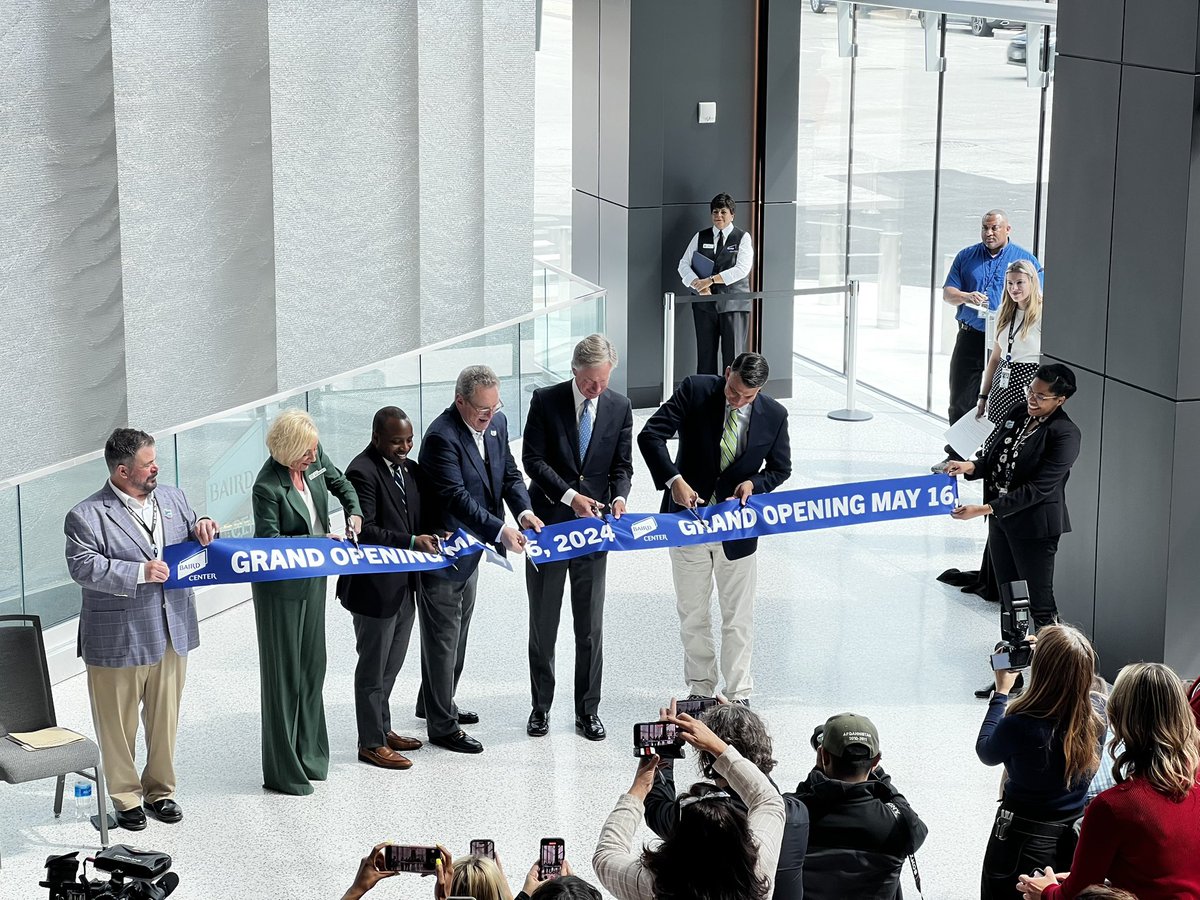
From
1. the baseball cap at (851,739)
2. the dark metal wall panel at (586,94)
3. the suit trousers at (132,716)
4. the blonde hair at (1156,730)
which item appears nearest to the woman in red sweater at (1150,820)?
the blonde hair at (1156,730)

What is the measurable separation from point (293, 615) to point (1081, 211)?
4.50 m

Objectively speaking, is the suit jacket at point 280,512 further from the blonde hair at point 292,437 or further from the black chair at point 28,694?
the black chair at point 28,694

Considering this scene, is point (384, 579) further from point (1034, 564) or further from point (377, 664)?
point (1034, 564)

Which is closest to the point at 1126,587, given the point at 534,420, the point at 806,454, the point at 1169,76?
the point at 1169,76

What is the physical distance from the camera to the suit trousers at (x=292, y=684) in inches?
251

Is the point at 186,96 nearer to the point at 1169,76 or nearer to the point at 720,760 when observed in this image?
the point at 1169,76

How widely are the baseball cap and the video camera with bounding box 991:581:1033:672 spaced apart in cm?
87

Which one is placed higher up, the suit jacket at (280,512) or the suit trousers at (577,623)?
the suit jacket at (280,512)

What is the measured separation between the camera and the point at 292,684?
641 centimetres

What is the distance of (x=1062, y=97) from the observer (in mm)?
7746

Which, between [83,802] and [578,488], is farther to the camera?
[578,488]

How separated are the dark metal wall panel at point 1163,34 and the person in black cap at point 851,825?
4.12 m

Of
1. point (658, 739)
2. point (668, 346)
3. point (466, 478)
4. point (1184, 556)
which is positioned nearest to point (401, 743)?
point (466, 478)

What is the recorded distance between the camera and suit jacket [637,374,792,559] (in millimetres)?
7039
